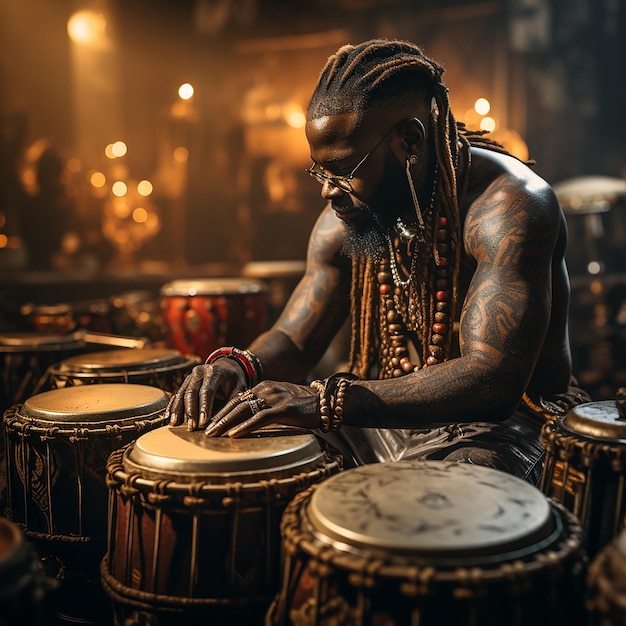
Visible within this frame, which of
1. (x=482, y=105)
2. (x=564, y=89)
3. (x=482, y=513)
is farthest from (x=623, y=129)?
(x=482, y=513)

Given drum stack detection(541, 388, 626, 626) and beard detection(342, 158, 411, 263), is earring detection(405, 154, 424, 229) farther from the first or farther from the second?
drum stack detection(541, 388, 626, 626)

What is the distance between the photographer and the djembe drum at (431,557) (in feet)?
4.46

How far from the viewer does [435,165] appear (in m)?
2.62

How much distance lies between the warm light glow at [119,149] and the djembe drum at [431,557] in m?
9.13

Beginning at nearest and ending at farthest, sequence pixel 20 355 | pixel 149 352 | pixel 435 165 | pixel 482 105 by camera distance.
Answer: pixel 435 165 → pixel 149 352 → pixel 20 355 → pixel 482 105

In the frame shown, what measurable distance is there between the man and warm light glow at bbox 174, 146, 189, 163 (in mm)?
8027

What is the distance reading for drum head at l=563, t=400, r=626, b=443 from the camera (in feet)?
6.09

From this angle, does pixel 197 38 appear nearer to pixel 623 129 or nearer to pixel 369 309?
pixel 623 129

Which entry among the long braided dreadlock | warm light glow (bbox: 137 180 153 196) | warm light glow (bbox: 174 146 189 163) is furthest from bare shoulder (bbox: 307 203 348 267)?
warm light glow (bbox: 174 146 189 163)

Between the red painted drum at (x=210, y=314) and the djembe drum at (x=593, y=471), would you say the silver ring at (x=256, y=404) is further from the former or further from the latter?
the red painted drum at (x=210, y=314)

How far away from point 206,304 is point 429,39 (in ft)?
23.3

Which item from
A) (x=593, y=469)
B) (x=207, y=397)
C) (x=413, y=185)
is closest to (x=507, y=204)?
(x=413, y=185)

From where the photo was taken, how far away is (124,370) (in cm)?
309

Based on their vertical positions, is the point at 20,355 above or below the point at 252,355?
below
